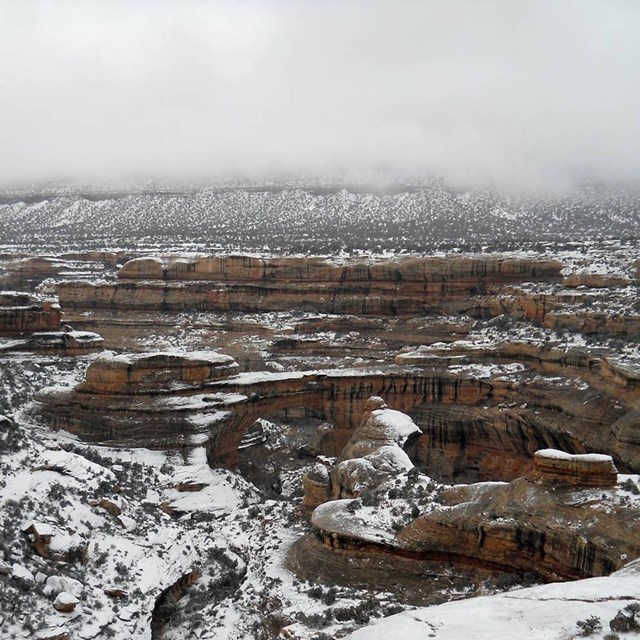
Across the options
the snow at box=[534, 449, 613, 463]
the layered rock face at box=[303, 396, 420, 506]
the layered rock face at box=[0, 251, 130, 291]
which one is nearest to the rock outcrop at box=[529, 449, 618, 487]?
the snow at box=[534, 449, 613, 463]

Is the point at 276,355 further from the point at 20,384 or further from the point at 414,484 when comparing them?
the point at 414,484

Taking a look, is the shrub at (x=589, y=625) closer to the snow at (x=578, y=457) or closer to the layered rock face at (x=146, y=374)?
the snow at (x=578, y=457)

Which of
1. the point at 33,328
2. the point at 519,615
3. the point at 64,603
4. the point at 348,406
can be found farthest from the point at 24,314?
the point at 519,615

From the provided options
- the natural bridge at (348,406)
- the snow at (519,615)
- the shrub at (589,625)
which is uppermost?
the shrub at (589,625)

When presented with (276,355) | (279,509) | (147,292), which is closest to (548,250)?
(276,355)

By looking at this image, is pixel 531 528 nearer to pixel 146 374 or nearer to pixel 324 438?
pixel 146 374

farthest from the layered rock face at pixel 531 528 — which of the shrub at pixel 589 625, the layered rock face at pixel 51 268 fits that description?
the layered rock face at pixel 51 268

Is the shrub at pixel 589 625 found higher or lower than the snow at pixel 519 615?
higher

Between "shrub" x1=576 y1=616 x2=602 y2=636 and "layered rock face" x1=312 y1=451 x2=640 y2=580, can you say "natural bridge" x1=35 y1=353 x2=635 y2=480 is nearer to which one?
"layered rock face" x1=312 y1=451 x2=640 y2=580

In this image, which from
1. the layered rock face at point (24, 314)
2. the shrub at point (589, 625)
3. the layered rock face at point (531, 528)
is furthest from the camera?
the layered rock face at point (24, 314)
